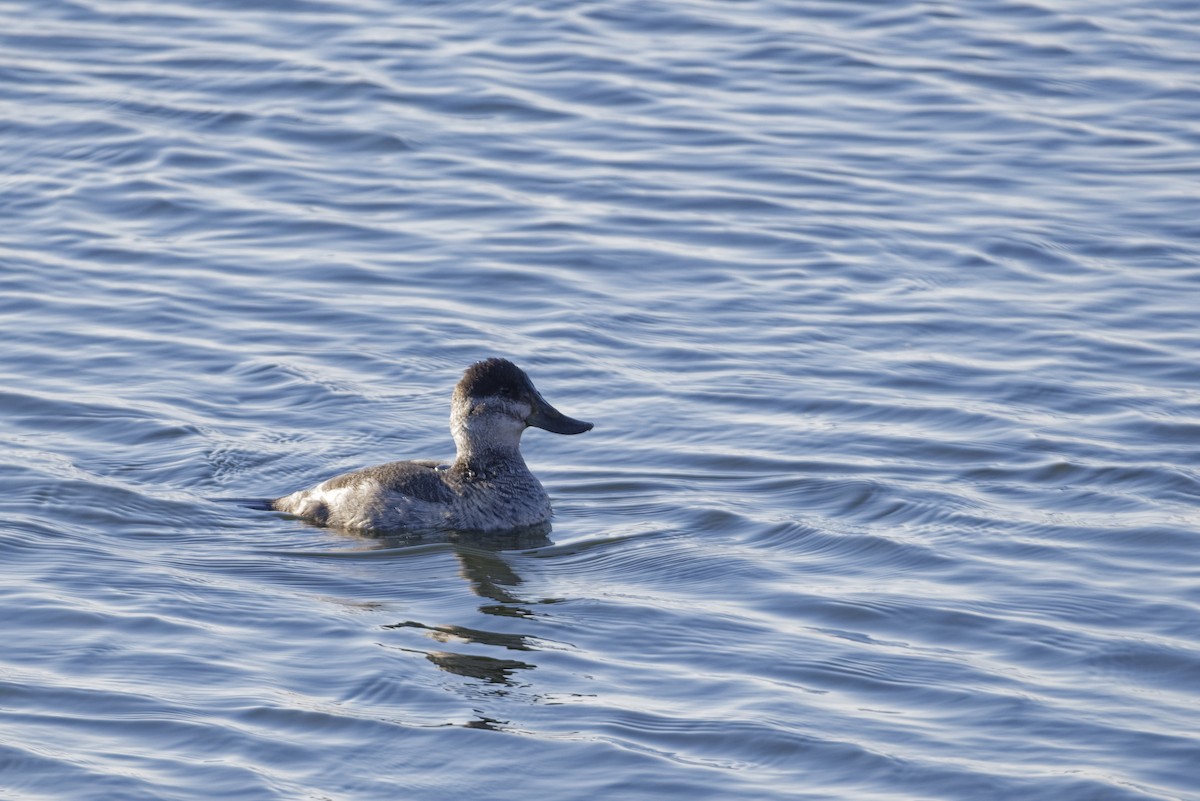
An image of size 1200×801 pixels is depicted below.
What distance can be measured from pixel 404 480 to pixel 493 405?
2.60ft

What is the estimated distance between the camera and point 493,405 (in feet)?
37.8

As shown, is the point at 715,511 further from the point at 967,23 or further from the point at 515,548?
the point at 967,23

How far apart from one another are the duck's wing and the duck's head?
399 millimetres

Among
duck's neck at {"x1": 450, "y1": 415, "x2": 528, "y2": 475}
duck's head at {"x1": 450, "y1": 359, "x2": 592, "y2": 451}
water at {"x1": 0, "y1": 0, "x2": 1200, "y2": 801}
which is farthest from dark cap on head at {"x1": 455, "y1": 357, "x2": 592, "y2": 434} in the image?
water at {"x1": 0, "y1": 0, "x2": 1200, "y2": 801}

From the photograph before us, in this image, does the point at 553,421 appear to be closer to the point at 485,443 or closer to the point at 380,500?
the point at 485,443

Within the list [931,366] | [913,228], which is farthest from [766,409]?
[913,228]

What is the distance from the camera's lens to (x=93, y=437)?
12.1m

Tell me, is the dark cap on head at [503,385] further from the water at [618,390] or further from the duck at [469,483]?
the water at [618,390]

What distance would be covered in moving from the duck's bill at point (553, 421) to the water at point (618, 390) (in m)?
0.38

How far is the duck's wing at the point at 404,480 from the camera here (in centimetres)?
1102

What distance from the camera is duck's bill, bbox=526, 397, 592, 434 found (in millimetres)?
11609

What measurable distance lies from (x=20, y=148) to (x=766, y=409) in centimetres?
828

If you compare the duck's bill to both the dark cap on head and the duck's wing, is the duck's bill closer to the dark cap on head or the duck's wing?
the dark cap on head

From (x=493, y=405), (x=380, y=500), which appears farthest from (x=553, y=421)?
(x=380, y=500)
